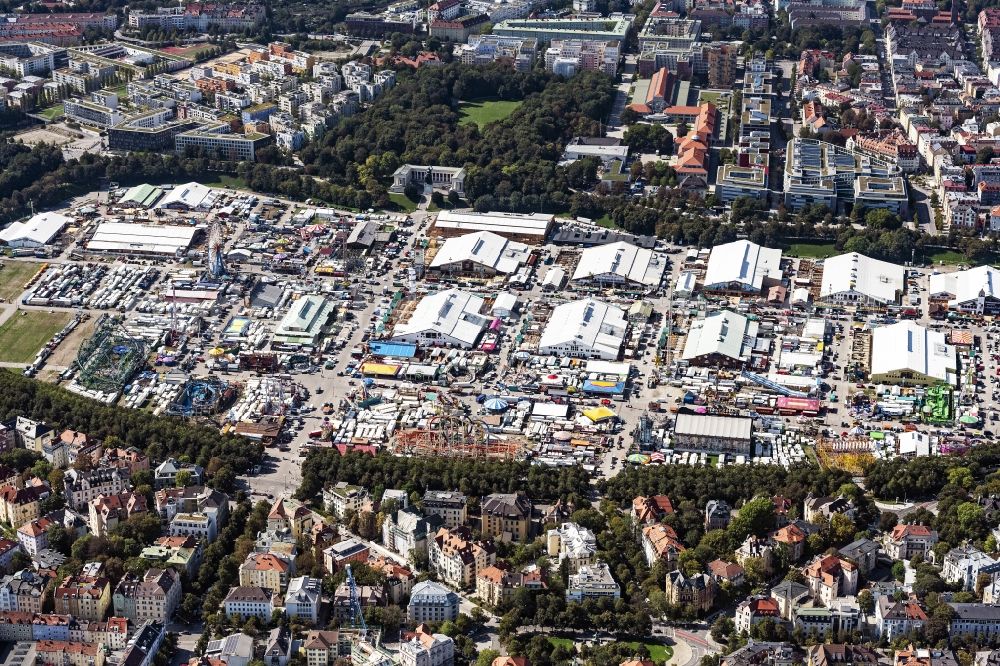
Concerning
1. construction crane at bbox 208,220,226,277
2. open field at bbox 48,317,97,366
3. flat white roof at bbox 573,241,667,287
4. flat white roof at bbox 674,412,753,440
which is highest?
flat white roof at bbox 674,412,753,440

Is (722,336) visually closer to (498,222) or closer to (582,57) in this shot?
(498,222)

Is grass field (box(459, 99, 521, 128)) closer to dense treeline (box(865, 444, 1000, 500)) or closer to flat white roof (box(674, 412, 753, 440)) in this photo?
flat white roof (box(674, 412, 753, 440))

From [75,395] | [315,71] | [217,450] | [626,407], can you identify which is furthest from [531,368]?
[315,71]

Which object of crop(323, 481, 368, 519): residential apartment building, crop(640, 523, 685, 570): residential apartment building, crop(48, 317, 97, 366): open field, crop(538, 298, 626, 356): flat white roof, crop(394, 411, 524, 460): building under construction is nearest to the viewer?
crop(640, 523, 685, 570): residential apartment building

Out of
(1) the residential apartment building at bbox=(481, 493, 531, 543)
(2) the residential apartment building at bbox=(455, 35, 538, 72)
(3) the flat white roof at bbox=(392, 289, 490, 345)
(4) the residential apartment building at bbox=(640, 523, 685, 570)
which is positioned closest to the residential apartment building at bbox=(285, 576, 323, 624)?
(1) the residential apartment building at bbox=(481, 493, 531, 543)

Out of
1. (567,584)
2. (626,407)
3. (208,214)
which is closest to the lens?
(567,584)

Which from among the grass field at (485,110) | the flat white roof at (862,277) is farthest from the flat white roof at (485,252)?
the grass field at (485,110)

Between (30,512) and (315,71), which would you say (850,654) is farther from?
(315,71)
